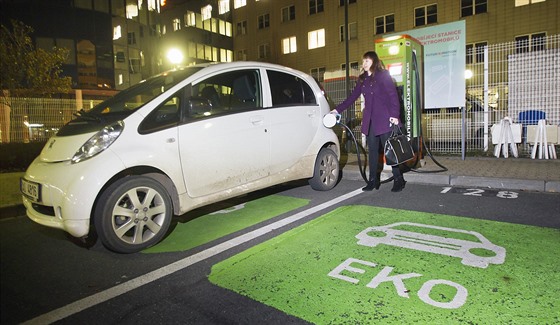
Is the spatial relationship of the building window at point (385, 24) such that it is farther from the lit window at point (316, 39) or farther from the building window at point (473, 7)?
the lit window at point (316, 39)

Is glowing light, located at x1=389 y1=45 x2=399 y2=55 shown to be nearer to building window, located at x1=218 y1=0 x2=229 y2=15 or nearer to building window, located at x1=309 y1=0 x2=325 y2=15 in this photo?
building window, located at x1=309 y1=0 x2=325 y2=15

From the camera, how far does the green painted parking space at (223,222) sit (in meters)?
3.93

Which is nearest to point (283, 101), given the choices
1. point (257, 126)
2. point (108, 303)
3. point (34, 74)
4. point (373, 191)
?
point (257, 126)

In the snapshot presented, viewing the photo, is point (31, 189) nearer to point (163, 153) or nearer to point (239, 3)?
point (163, 153)

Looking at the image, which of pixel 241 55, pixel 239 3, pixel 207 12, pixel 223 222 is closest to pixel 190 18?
pixel 207 12

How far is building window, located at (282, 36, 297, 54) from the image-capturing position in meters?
34.5

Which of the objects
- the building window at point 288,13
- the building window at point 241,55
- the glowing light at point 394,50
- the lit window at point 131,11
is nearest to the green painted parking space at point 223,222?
the glowing light at point 394,50

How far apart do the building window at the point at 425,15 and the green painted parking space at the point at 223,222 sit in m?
25.6

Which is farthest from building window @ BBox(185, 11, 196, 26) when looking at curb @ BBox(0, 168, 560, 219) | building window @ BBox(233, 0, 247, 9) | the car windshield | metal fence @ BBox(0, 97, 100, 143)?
the car windshield

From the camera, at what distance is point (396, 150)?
19.2 feet

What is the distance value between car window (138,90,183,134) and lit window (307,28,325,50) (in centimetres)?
3015

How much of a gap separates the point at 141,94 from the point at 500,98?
9.11 m

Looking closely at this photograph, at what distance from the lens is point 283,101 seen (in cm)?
527

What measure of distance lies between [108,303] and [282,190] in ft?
13.1
